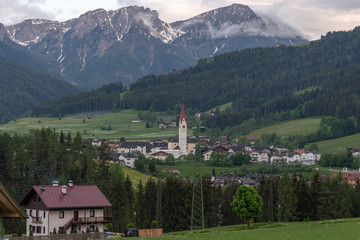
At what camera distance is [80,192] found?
232 feet

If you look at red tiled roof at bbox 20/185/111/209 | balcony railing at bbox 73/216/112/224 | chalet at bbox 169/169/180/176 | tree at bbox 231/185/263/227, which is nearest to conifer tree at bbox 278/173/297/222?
tree at bbox 231/185/263/227

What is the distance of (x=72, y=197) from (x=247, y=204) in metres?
20.7

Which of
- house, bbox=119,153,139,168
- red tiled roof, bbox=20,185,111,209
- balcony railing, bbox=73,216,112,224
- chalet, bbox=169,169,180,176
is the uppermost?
red tiled roof, bbox=20,185,111,209

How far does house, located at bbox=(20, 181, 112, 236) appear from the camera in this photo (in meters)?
67.8

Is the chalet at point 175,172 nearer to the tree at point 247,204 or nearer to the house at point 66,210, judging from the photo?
the tree at point 247,204

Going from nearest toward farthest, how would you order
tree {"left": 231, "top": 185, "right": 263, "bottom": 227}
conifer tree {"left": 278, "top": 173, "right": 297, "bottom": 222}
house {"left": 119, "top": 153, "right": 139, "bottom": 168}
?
tree {"left": 231, "top": 185, "right": 263, "bottom": 227} → conifer tree {"left": 278, "top": 173, "right": 297, "bottom": 222} → house {"left": 119, "top": 153, "right": 139, "bottom": 168}

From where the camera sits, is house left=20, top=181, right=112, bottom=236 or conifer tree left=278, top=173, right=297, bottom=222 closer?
house left=20, top=181, right=112, bottom=236

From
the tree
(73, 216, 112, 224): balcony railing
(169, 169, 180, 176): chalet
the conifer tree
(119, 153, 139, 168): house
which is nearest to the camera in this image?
(73, 216, 112, 224): balcony railing

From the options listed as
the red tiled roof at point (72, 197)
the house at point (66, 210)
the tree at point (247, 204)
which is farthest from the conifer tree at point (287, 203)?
the house at point (66, 210)

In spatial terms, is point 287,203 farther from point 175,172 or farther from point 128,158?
point 128,158

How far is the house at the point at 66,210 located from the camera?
6775 centimetres

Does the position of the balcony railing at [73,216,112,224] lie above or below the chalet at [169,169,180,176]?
above

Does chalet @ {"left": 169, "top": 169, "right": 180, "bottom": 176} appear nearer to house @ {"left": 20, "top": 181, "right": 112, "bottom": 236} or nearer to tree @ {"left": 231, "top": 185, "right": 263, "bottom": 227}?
tree @ {"left": 231, "top": 185, "right": 263, "bottom": 227}

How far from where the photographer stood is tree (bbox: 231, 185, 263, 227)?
2963 inches
